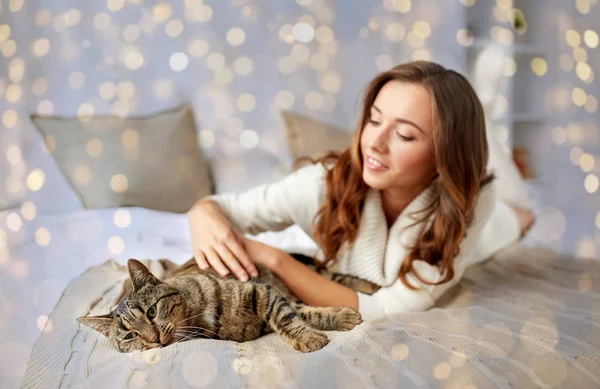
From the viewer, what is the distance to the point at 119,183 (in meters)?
1.74

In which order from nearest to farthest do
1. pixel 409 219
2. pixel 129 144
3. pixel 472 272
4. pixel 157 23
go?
pixel 409 219 → pixel 472 272 → pixel 129 144 → pixel 157 23

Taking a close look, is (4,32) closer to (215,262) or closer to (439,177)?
(215,262)

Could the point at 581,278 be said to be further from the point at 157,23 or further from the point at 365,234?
the point at 157,23

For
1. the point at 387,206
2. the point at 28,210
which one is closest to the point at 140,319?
the point at 387,206

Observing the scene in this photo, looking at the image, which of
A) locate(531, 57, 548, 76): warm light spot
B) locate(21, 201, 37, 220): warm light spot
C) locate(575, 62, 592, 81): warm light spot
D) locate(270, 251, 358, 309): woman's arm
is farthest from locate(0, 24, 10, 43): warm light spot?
locate(531, 57, 548, 76): warm light spot

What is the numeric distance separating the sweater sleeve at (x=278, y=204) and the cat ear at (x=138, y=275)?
0.37 meters

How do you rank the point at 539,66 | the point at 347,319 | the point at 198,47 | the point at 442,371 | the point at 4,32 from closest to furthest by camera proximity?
the point at 442,371 < the point at 347,319 < the point at 4,32 < the point at 198,47 < the point at 539,66

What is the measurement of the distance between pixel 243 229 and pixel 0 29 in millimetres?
1131

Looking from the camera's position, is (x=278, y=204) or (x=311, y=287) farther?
(x=278, y=204)

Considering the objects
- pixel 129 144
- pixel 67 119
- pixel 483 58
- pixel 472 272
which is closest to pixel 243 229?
pixel 472 272

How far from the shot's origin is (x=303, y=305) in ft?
3.47

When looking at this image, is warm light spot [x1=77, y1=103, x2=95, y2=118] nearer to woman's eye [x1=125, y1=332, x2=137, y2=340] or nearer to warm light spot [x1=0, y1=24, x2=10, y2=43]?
warm light spot [x1=0, y1=24, x2=10, y2=43]

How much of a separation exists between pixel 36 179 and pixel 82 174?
0.51 feet

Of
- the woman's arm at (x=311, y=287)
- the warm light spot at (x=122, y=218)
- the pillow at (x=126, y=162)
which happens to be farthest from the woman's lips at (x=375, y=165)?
the pillow at (x=126, y=162)
